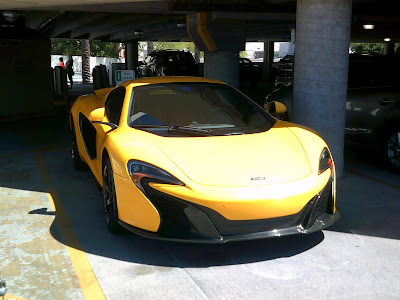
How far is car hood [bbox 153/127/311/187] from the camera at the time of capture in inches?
167

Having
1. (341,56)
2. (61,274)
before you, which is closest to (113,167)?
(61,274)

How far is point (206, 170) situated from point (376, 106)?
4.44m

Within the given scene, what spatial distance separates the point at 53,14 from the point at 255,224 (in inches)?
528

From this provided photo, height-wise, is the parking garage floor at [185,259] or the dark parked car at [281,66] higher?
the dark parked car at [281,66]

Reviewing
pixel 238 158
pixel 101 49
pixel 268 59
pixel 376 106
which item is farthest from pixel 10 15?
pixel 101 49

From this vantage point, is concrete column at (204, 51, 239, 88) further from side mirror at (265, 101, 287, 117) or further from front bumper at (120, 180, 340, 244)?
front bumper at (120, 180, 340, 244)

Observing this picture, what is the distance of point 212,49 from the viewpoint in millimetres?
14453

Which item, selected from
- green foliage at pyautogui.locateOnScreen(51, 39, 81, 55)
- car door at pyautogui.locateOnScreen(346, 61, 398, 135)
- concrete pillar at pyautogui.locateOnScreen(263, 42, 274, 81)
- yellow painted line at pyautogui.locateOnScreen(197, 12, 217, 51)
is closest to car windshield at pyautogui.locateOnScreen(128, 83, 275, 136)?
car door at pyautogui.locateOnScreen(346, 61, 398, 135)

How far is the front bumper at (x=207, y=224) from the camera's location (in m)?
4.05

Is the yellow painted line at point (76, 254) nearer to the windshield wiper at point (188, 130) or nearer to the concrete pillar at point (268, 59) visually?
the windshield wiper at point (188, 130)

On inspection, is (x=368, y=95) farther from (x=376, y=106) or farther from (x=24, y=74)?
(x=24, y=74)

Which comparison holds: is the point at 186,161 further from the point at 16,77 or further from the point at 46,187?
the point at 16,77

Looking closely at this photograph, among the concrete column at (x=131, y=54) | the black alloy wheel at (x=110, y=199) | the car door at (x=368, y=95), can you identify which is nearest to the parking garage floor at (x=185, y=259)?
the black alloy wheel at (x=110, y=199)

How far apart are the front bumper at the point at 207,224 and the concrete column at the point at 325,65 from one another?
302cm
